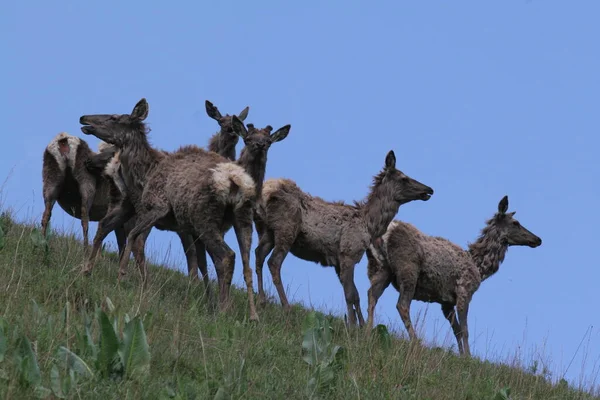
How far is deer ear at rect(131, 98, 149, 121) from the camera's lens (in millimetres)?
13664

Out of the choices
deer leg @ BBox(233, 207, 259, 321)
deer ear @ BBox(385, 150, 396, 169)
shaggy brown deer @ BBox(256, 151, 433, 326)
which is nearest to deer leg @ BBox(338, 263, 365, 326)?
shaggy brown deer @ BBox(256, 151, 433, 326)

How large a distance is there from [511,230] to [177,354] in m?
10.5

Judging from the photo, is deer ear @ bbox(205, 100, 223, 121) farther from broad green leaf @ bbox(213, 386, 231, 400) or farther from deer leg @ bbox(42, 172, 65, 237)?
broad green leaf @ bbox(213, 386, 231, 400)

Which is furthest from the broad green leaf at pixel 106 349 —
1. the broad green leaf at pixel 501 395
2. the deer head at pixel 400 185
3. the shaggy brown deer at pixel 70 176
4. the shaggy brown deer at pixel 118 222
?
the deer head at pixel 400 185

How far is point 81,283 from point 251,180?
9.18ft

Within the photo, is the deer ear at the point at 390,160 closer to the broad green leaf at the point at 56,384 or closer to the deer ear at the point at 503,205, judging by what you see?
the deer ear at the point at 503,205

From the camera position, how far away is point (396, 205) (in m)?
15.8

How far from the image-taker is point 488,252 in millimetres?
16641

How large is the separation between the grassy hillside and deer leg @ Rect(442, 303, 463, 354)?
10.0 ft

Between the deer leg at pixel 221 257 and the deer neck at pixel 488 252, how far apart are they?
597 cm

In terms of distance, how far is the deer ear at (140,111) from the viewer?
13.7 metres

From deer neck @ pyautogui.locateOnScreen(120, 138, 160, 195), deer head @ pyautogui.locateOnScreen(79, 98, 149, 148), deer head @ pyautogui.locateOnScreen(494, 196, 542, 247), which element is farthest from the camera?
deer head @ pyautogui.locateOnScreen(494, 196, 542, 247)

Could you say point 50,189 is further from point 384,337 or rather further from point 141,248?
point 384,337

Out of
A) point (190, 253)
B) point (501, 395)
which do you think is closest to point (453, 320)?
point (190, 253)
